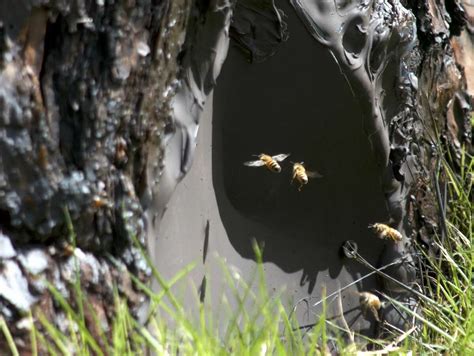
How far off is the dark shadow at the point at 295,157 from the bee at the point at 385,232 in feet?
0.26

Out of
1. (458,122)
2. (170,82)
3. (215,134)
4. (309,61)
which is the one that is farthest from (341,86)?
(458,122)

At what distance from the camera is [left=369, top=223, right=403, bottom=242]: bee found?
2.82 metres

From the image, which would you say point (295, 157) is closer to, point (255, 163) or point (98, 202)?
point (255, 163)

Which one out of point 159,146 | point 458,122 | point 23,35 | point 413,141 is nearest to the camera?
point 23,35

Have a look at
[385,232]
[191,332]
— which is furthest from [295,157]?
[191,332]

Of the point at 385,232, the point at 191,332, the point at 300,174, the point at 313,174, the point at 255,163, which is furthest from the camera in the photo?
the point at 385,232

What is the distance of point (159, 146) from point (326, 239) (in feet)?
3.97

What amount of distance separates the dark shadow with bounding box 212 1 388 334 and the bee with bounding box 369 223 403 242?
81mm

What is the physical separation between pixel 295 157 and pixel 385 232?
456mm

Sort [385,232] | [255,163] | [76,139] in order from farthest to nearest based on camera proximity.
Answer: [385,232] < [255,163] < [76,139]

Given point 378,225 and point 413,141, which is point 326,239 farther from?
point 413,141

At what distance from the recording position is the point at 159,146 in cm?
168

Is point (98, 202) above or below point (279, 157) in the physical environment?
above

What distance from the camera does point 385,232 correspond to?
Answer: 9.21 feet
